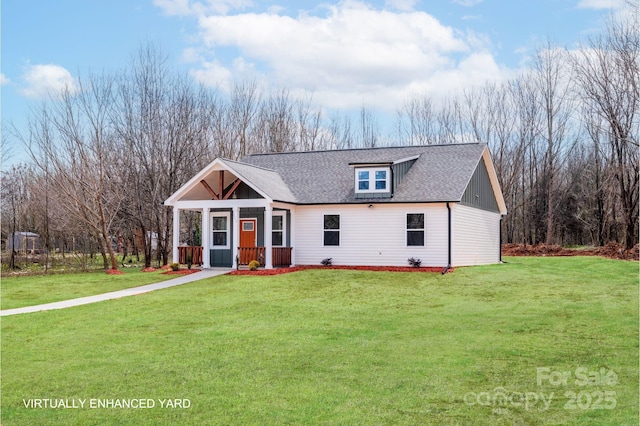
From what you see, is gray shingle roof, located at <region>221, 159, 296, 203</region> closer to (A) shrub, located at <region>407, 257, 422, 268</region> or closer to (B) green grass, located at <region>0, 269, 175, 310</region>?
(B) green grass, located at <region>0, 269, 175, 310</region>

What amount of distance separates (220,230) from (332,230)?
5147 mm

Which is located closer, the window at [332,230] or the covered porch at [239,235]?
the covered porch at [239,235]

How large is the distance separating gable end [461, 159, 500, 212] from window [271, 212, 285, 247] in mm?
7761

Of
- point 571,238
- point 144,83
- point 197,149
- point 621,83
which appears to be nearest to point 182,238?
point 197,149

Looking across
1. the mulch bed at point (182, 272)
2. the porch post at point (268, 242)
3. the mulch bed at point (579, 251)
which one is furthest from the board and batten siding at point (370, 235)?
the mulch bed at point (579, 251)

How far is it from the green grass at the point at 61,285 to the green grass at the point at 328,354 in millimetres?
2734

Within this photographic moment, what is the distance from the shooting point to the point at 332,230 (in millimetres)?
25406

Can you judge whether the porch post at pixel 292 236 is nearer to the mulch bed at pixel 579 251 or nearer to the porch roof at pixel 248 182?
the porch roof at pixel 248 182

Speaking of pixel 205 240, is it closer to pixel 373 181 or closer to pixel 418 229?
pixel 373 181

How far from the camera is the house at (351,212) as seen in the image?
23.9m

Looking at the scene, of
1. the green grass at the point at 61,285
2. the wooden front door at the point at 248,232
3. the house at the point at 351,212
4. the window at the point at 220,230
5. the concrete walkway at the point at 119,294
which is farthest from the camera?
the window at the point at 220,230

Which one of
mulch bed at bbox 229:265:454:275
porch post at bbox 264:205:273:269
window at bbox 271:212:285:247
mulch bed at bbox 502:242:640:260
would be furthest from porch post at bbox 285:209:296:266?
mulch bed at bbox 502:242:640:260

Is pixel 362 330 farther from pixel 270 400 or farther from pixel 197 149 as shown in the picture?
pixel 197 149

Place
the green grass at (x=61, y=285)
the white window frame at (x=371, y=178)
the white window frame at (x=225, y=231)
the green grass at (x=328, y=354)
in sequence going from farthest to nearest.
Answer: the white window frame at (x=225, y=231), the white window frame at (x=371, y=178), the green grass at (x=61, y=285), the green grass at (x=328, y=354)
